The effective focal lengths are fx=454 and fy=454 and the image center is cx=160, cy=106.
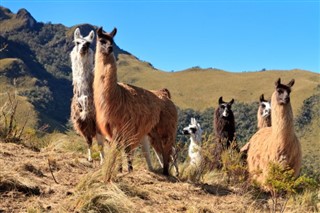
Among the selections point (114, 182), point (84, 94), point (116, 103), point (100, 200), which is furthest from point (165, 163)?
point (100, 200)

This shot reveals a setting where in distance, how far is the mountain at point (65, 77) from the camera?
337ft

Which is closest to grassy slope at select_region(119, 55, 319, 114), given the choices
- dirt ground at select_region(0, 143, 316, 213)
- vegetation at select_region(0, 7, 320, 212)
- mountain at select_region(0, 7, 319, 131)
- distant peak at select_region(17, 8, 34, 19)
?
mountain at select_region(0, 7, 319, 131)

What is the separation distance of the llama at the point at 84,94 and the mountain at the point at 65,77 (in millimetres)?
68853

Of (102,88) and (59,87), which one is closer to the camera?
(102,88)

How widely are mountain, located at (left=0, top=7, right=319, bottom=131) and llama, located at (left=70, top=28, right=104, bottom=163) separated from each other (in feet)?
226

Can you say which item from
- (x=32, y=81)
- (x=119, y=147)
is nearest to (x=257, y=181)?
(x=119, y=147)

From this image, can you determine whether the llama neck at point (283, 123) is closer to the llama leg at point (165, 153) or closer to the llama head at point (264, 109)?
the llama leg at point (165, 153)

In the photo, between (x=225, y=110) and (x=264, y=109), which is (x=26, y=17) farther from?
(x=225, y=110)

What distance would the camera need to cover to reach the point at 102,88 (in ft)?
20.0

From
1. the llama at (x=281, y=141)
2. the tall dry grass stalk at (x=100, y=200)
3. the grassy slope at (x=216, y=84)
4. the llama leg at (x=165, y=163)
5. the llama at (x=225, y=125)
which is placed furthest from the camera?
the grassy slope at (x=216, y=84)

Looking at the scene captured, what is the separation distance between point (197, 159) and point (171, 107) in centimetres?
259

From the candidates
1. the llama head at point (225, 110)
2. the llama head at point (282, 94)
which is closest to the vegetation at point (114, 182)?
the llama head at point (225, 110)

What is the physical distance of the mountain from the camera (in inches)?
4043

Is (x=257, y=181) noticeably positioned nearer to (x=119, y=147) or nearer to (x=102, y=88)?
(x=119, y=147)
